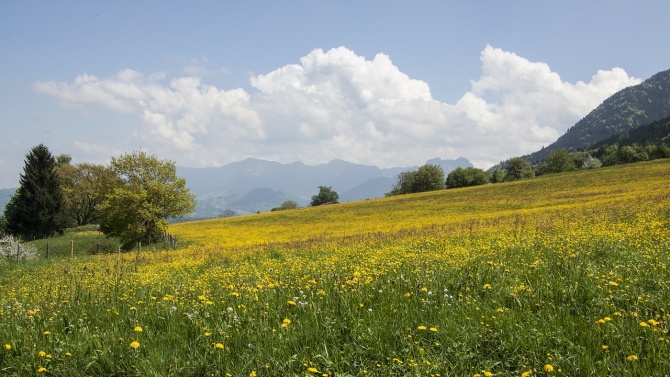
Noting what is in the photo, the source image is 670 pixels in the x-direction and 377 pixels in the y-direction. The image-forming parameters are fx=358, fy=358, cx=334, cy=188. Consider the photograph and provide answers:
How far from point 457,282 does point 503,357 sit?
2.40 meters

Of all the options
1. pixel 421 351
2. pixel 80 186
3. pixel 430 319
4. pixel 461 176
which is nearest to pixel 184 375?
pixel 421 351

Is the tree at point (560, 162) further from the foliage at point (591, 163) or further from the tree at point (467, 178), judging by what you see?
the tree at point (467, 178)

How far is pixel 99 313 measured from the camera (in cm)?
569

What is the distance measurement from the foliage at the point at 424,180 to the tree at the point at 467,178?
500 cm

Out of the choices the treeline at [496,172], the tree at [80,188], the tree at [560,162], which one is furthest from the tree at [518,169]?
the tree at [80,188]

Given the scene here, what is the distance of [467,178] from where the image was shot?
348 feet

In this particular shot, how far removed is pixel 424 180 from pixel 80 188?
85520 mm

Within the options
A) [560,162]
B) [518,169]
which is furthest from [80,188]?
[560,162]

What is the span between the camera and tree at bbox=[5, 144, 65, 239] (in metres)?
59.5

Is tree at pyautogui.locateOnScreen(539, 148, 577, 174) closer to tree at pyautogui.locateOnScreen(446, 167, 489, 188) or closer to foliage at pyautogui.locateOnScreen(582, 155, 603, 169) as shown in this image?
foliage at pyautogui.locateOnScreen(582, 155, 603, 169)

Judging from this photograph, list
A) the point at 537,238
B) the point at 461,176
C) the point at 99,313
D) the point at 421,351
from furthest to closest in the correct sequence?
the point at 461,176
the point at 537,238
the point at 99,313
the point at 421,351

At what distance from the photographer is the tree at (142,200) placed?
37.0 meters

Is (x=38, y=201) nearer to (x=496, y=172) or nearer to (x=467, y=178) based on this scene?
(x=467, y=178)

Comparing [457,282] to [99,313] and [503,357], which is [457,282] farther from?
[99,313]
